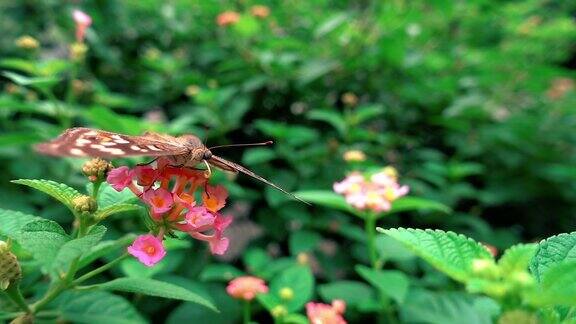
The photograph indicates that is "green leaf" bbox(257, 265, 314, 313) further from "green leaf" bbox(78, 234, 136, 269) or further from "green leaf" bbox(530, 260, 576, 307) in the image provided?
"green leaf" bbox(530, 260, 576, 307)

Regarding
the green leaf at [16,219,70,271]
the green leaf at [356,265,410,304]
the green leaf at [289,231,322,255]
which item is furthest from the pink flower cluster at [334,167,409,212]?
the green leaf at [16,219,70,271]

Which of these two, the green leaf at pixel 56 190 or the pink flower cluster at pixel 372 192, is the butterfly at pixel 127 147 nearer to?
the green leaf at pixel 56 190

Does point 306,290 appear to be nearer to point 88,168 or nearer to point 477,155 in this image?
point 88,168

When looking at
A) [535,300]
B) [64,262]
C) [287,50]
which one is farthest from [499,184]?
[64,262]

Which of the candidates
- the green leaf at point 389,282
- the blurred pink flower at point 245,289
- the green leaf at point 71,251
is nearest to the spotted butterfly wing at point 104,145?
the green leaf at point 71,251

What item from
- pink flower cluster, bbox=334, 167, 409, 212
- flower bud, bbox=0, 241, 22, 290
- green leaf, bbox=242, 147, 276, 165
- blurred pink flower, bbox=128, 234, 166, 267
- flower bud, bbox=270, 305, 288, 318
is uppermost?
green leaf, bbox=242, 147, 276, 165
